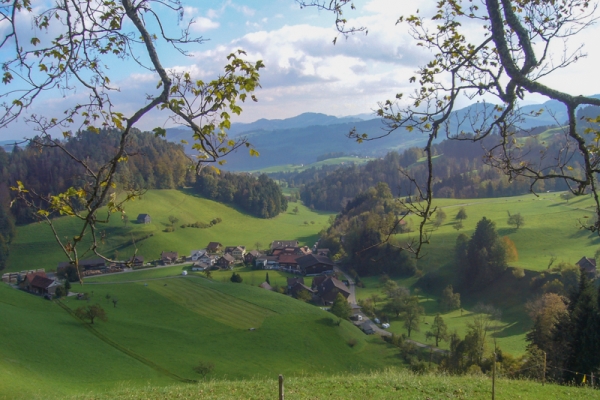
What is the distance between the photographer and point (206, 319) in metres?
35.1

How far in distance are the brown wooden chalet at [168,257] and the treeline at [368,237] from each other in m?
25.5

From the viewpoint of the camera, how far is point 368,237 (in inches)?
2409

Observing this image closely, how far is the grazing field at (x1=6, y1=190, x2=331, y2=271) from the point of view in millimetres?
67625

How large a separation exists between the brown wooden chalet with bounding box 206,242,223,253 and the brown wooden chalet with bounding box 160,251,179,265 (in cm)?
727

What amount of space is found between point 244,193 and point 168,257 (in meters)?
43.1

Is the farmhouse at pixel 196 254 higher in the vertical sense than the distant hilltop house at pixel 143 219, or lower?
lower

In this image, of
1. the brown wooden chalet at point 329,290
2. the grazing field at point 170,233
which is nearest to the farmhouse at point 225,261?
the grazing field at point 170,233

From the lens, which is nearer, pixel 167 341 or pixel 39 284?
pixel 167 341

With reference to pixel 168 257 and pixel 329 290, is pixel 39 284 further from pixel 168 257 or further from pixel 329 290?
pixel 329 290

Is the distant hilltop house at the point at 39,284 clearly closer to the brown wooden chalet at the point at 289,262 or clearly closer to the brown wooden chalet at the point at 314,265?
the brown wooden chalet at the point at 289,262

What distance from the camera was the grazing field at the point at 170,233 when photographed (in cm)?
6762

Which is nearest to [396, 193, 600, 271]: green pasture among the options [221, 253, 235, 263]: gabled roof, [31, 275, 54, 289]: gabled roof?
[221, 253, 235, 263]: gabled roof

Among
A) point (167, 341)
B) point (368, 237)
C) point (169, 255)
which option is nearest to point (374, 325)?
point (167, 341)

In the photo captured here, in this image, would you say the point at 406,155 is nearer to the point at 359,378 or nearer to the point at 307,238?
the point at 307,238
